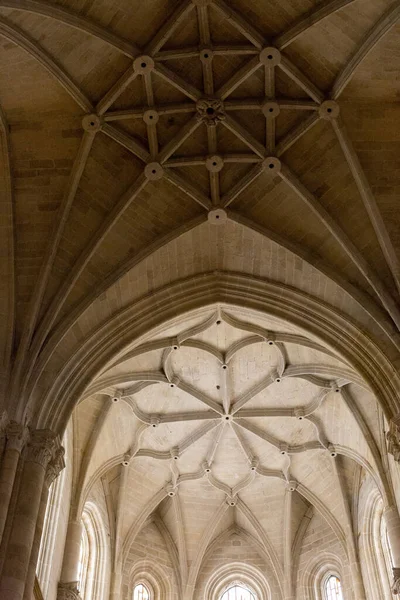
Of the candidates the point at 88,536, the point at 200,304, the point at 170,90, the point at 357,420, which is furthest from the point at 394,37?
the point at 88,536

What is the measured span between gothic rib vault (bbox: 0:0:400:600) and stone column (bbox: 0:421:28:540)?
585 millimetres

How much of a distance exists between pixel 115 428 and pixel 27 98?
8.22 meters

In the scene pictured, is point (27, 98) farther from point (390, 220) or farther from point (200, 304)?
point (390, 220)

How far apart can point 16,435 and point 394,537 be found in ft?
26.1

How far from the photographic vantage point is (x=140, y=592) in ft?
65.5

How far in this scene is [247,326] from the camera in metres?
18.1

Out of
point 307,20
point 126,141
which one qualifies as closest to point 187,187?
point 126,141

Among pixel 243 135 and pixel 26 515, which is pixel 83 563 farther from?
pixel 243 135

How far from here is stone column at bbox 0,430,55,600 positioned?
38.2 feet

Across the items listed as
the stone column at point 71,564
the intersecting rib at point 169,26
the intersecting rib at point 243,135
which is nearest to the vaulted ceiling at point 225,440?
the stone column at point 71,564

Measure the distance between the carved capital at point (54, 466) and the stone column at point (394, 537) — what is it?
6865mm

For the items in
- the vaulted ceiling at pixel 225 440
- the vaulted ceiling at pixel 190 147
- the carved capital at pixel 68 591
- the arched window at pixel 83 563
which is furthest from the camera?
the vaulted ceiling at pixel 225 440

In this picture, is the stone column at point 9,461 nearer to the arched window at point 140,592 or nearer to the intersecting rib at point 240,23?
the intersecting rib at point 240,23

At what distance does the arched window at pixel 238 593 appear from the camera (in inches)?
799
